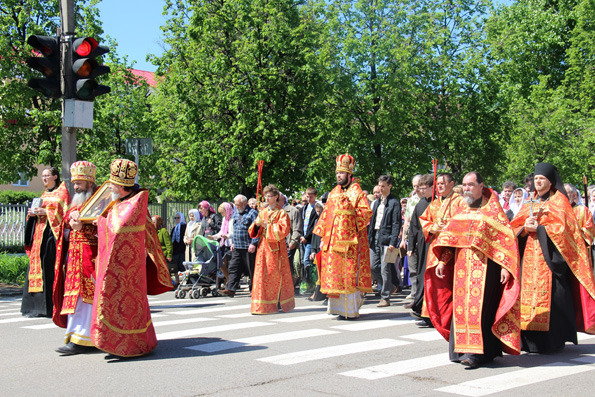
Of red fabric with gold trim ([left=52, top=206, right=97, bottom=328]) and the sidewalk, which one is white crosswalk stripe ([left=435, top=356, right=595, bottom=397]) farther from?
the sidewalk

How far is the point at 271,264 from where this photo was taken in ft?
38.0

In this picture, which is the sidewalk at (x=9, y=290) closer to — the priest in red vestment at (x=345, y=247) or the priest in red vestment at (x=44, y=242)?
the priest in red vestment at (x=44, y=242)

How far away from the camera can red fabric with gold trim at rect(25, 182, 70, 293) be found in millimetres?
10141

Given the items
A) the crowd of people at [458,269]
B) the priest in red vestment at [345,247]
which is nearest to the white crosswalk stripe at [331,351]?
the crowd of people at [458,269]

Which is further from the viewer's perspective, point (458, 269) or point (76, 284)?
point (76, 284)

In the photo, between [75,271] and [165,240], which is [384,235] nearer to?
[165,240]

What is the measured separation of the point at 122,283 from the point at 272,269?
4.37 metres

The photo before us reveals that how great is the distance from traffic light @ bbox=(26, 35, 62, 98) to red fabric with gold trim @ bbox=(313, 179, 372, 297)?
440 centimetres

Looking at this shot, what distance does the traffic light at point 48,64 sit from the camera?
10.7 m

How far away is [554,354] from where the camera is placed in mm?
7832

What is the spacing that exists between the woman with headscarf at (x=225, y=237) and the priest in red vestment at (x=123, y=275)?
6.87 metres

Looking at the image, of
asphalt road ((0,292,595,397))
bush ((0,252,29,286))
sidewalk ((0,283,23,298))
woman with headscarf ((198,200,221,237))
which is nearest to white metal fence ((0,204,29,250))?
bush ((0,252,29,286))

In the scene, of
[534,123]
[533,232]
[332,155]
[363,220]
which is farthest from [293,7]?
[533,232]

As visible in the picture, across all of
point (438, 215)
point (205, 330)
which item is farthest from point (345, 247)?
point (205, 330)
